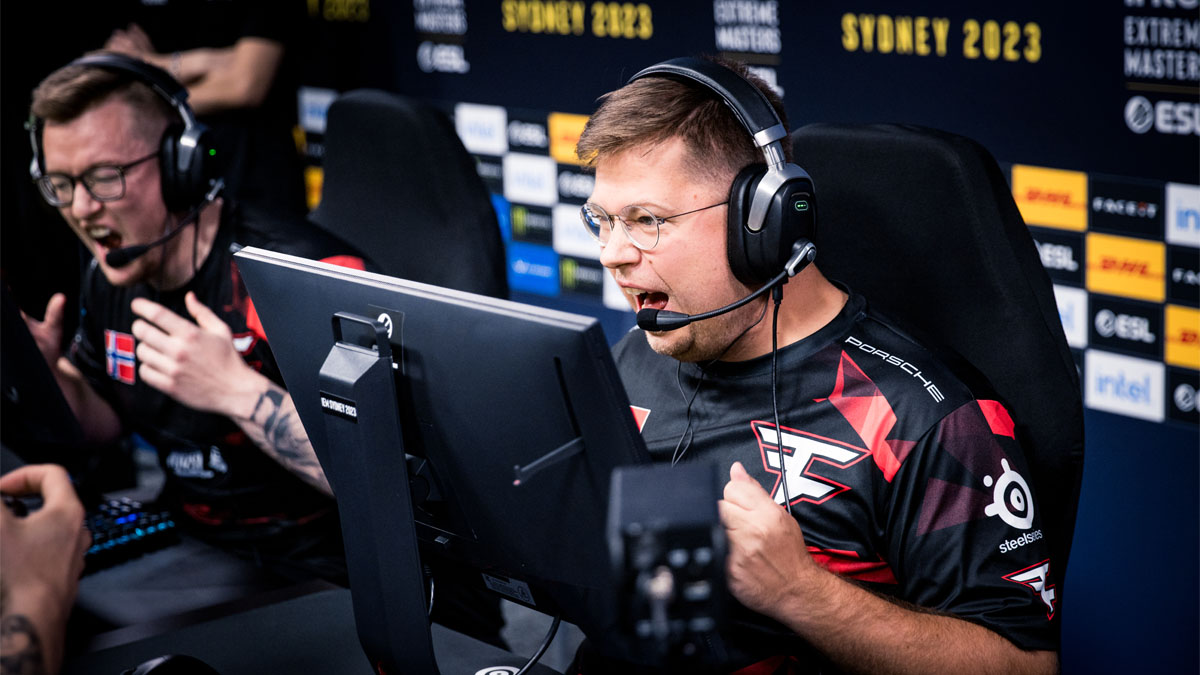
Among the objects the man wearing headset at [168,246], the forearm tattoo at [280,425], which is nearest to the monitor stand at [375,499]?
the forearm tattoo at [280,425]

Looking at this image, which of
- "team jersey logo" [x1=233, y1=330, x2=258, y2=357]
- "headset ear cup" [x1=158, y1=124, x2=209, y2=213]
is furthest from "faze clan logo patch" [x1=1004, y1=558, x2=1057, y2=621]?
"headset ear cup" [x1=158, y1=124, x2=209, y2=213]

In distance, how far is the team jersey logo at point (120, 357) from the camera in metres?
1.85

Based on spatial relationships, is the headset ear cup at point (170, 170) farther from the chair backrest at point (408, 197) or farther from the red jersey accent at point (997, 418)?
the red jersey accent at point (997, 418)

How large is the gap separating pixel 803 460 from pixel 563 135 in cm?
180

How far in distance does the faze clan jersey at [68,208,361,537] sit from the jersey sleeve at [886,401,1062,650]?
36.6 inches

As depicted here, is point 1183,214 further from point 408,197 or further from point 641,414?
point 408,197

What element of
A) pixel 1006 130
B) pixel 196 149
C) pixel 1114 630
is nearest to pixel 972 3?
pixel 1006 130

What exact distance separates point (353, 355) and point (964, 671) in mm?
601

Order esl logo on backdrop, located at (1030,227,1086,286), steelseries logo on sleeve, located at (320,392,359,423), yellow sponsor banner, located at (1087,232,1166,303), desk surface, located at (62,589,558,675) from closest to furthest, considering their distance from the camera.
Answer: steelseries logo on sleeve, located at (320,392,359,423) < desk surface, located at (62,589,558,675) < yellow sponsor banner, located at (1087,232,1166,303) < esl logo on backdrop, located at (1030,227,1086,286)

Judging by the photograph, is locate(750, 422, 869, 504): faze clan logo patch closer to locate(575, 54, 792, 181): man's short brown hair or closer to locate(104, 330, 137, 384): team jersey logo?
locate(575, 54, 792, 181): man's short brown hair

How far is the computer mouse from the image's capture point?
3.59 ft

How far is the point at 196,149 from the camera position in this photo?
1.75 m

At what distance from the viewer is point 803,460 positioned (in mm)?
1219

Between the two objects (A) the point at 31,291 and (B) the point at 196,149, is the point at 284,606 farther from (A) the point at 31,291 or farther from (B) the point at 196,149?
(A) the point at 31,291
